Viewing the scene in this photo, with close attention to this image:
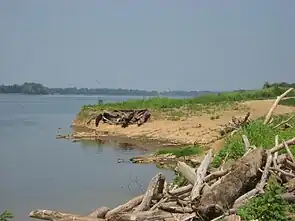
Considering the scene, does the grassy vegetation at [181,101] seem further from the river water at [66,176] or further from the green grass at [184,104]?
the river water at [66,176]

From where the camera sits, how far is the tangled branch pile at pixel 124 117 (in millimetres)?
38344

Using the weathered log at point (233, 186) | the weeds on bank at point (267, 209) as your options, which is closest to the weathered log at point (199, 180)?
the weathered log at point (233, 186)

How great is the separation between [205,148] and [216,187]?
1487cm

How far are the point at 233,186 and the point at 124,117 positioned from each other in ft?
99.9

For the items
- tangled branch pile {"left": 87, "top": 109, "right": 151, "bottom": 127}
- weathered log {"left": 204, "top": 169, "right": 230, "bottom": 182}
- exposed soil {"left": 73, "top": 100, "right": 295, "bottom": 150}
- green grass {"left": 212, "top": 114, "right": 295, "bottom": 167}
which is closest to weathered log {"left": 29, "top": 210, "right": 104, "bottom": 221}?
weathered log {"left": 204, "top": 169, "right": 230, "bottom": 182}

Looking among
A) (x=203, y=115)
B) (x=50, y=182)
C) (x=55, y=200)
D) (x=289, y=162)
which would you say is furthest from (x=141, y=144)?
(x=289, y=162)

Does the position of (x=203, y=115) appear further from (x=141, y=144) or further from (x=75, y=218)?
(x=75, y=218)

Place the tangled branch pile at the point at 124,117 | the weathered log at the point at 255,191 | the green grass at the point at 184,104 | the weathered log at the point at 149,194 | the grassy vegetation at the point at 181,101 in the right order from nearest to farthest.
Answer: the weathered log at the point at 255,191 < the weathered log at the point at 149,194 < the tangled branch pile at the point at 124,117 < the green grass at the point at 184,104 < the grassy vegetation at the point at 181,101

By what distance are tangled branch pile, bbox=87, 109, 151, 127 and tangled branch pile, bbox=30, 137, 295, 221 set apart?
28.1 m

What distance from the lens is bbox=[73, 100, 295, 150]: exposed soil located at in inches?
1198

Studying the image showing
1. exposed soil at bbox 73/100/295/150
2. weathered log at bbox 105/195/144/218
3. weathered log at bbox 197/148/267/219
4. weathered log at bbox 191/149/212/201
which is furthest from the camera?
exposed soil at bbox 73/100/295/150

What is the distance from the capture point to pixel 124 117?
39219mm

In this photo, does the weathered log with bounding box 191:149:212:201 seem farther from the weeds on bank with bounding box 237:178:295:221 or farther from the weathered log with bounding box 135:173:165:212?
the weeds on bank with bounding box 237:178:295:221

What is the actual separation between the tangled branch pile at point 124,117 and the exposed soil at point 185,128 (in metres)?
0.44
